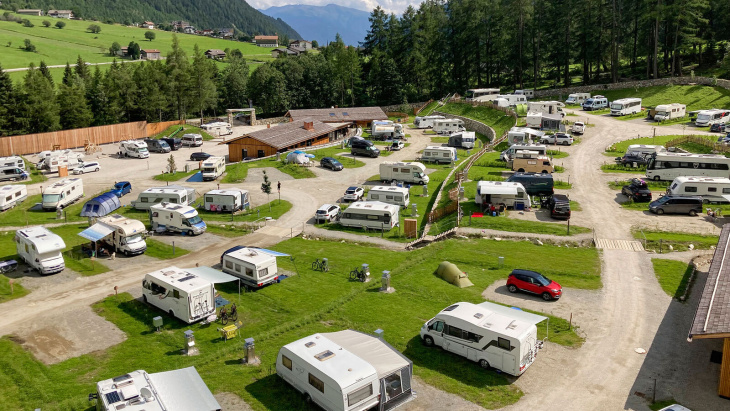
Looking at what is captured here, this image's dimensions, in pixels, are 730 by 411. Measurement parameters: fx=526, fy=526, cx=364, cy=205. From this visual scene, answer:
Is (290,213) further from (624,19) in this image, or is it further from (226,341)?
(624,19)

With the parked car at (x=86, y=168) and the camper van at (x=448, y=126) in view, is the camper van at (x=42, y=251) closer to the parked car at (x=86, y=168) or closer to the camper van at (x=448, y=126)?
the parked car at (x=86, y=168)

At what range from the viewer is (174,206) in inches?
1565

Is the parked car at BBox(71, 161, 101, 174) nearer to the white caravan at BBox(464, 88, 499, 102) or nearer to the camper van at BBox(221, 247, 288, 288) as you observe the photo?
the camper van at BBox(221, 247, 288, 288)

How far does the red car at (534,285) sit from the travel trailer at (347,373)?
34.4 feet

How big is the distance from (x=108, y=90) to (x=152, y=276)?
76974 mm

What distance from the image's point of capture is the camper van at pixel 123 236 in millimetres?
34625

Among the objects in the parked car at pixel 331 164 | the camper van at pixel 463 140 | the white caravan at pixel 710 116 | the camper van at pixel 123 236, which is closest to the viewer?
the camper van at pixel 123 236

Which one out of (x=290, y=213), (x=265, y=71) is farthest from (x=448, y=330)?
(x=265, y=71)

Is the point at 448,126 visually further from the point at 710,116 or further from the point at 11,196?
the point at 11,196

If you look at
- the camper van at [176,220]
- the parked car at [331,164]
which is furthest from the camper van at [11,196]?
the parked car at [331,164]

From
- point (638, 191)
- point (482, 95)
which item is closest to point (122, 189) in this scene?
point (638, 191)

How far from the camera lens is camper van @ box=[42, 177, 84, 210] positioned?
151ft

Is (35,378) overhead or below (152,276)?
below

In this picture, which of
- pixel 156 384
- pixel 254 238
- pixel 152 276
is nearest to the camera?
pixel 156 384
